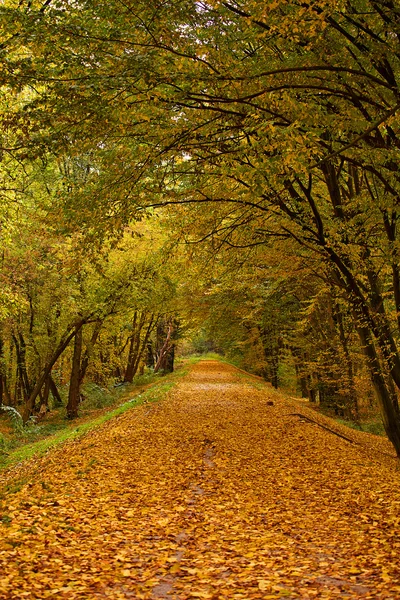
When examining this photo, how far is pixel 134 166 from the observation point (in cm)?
771

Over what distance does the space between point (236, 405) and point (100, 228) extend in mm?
11123

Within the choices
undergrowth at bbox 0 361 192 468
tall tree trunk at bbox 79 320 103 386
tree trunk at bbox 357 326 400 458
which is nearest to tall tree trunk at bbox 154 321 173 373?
undergrowth at bbox 0 361 192 468

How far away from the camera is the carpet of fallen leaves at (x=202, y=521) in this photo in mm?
4387

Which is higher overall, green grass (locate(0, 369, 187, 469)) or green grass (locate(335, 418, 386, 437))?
green grass (locate(0, 369, 187, 469))

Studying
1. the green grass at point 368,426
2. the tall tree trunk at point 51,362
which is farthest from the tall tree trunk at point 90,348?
the green grass at point 368,426

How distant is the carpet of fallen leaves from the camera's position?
4387mm

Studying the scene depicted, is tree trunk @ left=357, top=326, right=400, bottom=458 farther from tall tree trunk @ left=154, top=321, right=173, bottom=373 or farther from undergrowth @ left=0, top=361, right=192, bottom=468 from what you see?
tall tree trunk @ left=154, top=321, right=173, bottom=373

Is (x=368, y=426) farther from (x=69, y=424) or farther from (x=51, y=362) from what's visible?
(x=51, y=362)

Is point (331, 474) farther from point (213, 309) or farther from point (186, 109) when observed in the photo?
point (213, 309)

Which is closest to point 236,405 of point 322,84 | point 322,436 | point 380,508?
point 322,436

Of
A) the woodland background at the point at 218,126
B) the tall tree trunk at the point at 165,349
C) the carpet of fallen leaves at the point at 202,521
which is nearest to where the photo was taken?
the carpet of fallen leaves at the point at 202,521

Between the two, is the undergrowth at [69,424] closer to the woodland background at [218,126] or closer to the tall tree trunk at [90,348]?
the tall tree trunk at [90,348]

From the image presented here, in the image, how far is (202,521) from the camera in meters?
6.31

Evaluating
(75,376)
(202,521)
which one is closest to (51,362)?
(75,376)
